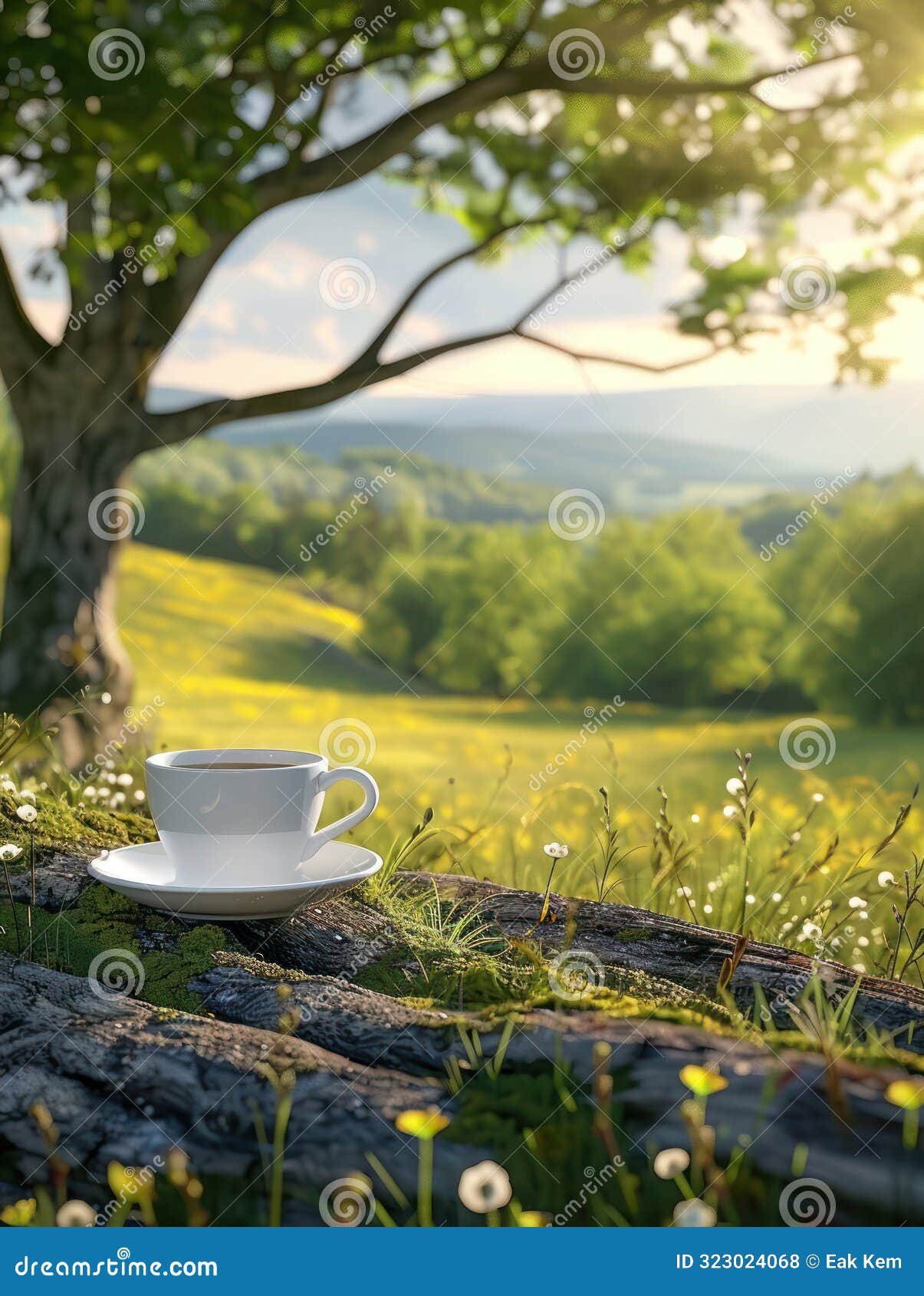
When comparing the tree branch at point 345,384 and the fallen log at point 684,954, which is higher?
the tree branch at point 345,384

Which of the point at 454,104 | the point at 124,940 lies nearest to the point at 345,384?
the point at 454,104

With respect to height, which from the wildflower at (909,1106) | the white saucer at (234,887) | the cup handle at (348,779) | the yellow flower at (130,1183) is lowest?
the yellow flower at (130,1183)

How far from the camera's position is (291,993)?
1.66 m

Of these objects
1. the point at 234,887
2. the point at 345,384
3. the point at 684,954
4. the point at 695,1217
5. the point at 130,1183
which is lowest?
the point at 130,1183

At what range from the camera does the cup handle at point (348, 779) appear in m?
2.01

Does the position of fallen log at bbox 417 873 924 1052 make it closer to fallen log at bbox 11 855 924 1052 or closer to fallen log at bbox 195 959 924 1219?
fallen log at bbox 11 855 924 1052

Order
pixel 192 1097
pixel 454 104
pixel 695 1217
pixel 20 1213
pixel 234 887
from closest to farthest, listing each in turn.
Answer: pixel 695 1217
pixel 20 1213
pixel 192 1097
pixel 234 887
pixel 454 104

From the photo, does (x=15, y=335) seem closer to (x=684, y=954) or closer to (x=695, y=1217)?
(x=684, y=954)

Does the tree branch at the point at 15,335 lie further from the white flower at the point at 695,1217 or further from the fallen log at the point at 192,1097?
the white flower at the point at 695,1217

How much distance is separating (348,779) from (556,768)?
2.94 feet

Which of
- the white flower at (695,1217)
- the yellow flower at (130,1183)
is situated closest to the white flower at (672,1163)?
the white flower at (695,1217)

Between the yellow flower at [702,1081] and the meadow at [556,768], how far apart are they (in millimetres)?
779

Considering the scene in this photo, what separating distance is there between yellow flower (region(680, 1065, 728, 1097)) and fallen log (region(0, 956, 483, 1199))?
0.28 m

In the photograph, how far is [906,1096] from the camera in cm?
126
